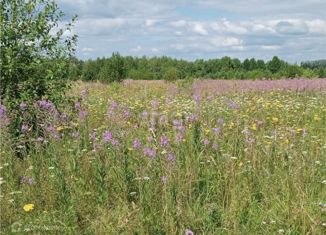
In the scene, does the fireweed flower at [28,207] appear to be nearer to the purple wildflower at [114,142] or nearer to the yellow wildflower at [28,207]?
the yellow wildflower at [28,207]

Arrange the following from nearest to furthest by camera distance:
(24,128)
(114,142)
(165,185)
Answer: (165,185), (114,142), (24,128)

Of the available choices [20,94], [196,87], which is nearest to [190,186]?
[20,94]

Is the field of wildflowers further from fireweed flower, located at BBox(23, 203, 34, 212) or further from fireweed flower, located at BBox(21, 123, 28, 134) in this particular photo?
fireweed flower, located at BBox(21, 123, 28, 134)

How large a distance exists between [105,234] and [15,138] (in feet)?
7.84

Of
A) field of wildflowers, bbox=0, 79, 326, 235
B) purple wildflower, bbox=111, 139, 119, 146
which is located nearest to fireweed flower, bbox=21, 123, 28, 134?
field of wildflowers, bbox=0, 79, 326, 235

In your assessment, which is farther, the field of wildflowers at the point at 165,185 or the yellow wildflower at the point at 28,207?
the yellow wildflower at the point at 28,207

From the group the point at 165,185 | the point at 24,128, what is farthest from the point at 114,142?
the point at 24,128

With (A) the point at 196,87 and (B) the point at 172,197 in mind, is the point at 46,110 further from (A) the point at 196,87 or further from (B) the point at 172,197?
(A) the point at 196,87

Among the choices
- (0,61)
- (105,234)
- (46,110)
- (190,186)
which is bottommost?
(105,234)

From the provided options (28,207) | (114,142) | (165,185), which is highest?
(114,142)

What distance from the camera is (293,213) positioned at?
3533 mm

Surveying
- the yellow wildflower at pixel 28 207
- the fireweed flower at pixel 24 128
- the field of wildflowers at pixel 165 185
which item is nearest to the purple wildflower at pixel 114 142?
the field of wildflowers at pixel 165 185

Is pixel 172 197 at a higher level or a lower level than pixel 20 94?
lower

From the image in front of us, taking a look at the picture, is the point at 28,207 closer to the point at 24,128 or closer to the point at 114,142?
the point at 114,142
